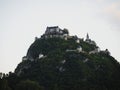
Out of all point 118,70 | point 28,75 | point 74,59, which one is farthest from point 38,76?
point 118,70

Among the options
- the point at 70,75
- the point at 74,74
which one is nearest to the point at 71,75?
the point at 70,75

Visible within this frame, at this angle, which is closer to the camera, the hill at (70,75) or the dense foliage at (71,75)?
the dense foliage at (71,75)

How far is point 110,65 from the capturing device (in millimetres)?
199500

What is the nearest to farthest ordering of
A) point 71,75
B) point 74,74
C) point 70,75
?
point 71,75
point 70,75
point 74,74

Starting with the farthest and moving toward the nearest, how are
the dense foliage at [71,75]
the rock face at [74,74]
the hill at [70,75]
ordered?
1. the rock face at [74,74]
2. the hill at [70,75]
3. the dense foliage at [71,75]

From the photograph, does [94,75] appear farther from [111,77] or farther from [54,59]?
[54,59]

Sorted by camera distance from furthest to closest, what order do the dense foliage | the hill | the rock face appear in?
1. the rock face
2. the hill
3. the dense foliage

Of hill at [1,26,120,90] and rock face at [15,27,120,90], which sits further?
rock face at [15,27,120,90]

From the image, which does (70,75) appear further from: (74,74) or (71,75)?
(74,74)

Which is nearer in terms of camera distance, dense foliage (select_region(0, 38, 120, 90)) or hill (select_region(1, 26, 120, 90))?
dense foliage (select_region(0, 38, 120, 90))

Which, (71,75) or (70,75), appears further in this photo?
(70,75)

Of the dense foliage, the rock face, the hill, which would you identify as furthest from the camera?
the rock face

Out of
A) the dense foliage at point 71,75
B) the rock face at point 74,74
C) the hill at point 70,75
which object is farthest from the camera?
the rock face at point 74,74

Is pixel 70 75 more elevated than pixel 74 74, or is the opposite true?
pixel 74 74
